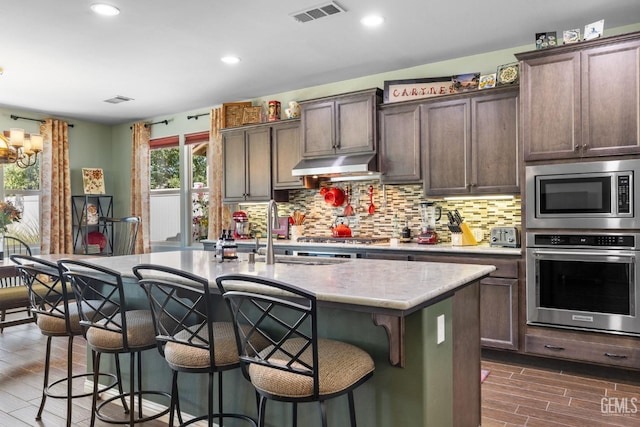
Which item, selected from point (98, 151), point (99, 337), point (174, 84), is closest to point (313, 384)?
point (99, 337)

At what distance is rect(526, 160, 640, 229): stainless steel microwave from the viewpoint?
3236 millimetres

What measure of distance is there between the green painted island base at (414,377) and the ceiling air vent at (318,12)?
2.16m

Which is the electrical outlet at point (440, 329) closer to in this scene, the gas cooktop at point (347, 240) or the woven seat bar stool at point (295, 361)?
the woven seat bar stool at point (295, 361)

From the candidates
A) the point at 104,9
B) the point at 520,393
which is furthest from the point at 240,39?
the point at 520,393

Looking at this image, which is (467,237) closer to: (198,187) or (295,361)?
(295,361)

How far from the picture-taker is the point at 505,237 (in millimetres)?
3943

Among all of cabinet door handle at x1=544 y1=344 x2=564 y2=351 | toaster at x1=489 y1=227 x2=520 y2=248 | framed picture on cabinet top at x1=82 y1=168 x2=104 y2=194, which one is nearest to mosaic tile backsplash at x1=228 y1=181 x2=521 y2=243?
toaster at x1=489 y1=227 x2=520 y2=248

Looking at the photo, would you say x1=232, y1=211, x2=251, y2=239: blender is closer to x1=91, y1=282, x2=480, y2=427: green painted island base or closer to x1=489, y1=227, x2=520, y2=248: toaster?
x1=489, y1=227, x2=520, y2=248: toaster

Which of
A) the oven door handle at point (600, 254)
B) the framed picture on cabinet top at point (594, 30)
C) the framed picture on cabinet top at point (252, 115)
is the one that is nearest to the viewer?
the oven door handle at point (600, 254)

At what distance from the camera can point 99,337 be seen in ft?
7.62

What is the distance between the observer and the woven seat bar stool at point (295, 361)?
1589 mm

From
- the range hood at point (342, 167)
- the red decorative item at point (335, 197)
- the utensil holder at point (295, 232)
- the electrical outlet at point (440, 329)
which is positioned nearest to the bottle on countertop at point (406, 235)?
the range hood at point (342, 167)

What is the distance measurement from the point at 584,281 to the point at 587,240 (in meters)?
0.30

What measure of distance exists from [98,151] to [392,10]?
5711mm
